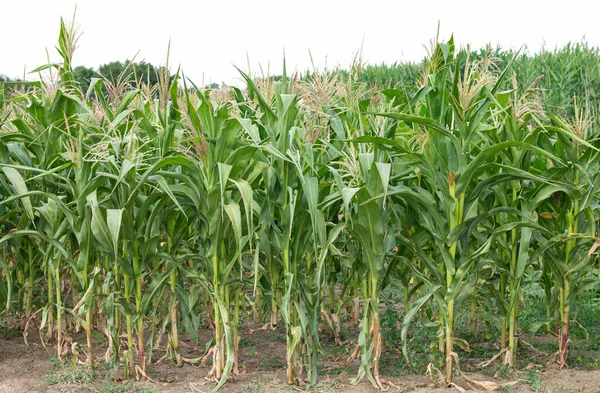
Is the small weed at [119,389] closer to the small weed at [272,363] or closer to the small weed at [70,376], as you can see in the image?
the small weed at [70,376]

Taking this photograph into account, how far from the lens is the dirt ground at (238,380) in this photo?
3.72 metres

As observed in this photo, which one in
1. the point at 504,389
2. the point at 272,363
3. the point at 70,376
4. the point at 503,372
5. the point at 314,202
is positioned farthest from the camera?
the point at 272,363

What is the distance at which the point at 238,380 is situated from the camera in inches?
154

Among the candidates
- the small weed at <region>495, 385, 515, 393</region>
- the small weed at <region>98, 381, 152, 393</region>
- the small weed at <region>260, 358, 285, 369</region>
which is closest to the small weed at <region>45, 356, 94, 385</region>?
the small weed at <region>98, 381, 152, 393</region>

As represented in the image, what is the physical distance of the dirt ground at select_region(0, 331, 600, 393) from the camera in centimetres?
372

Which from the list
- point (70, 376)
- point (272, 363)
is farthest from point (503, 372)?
point (70, 376)

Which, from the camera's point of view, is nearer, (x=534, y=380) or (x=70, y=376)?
(x=534, y=380)

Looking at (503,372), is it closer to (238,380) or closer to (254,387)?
(254,387)

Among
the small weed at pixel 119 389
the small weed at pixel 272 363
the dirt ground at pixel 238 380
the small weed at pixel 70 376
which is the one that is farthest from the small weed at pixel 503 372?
the small weed at pixel 70 376

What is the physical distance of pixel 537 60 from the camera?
43.2 feet

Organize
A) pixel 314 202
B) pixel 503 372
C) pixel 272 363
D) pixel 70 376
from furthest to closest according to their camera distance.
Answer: pixel 272 363 < pixel 70 376 < pixel 503 372 < pixel 314 202

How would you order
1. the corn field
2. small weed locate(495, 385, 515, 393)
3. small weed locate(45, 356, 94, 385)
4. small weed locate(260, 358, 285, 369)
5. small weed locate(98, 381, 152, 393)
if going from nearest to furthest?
the corn field, small weed locate(495, 385, 515, 393), small weed locate(98, 381, 152, 393), small weed locate(45, 356, 94, 385), small weed locate(260, 358, 285, 369)

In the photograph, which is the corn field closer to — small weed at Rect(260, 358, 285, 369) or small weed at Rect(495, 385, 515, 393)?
small weed at Rect(495, 385, 515, 393)

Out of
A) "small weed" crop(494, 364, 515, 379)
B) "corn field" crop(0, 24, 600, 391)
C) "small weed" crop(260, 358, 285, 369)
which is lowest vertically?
"small weed" crop(260, 358, 285, 369)
